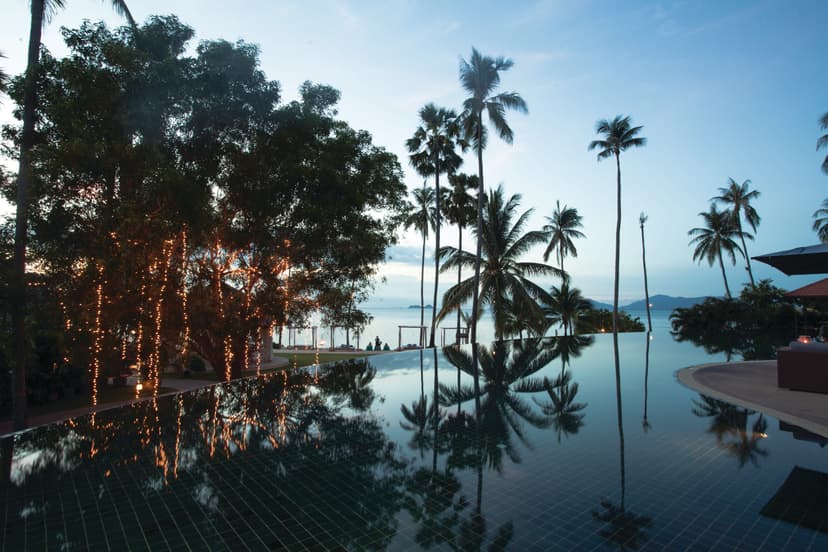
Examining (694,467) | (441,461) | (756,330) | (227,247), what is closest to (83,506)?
(441,461)

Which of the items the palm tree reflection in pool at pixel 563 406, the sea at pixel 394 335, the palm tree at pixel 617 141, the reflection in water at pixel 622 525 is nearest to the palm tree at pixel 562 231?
the sea at pixel 394 335

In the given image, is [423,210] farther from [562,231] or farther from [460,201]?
[562,231]

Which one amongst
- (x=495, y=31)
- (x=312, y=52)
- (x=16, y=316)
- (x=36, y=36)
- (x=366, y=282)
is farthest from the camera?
(x=495, y=31)

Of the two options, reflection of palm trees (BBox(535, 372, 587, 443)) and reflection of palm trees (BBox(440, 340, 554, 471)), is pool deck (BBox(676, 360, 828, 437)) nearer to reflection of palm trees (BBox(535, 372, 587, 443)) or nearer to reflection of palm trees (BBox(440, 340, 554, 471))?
reflection of palm trees (BBox(535, 372, 587, 443))

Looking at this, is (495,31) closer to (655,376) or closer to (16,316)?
→ (655,376)

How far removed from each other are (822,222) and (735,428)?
1346 inches

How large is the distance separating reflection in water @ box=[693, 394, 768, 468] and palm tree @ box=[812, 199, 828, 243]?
3103 cm

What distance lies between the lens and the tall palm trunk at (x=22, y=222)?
6.41 m

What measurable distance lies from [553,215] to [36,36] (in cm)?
2391

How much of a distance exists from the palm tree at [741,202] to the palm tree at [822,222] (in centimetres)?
375

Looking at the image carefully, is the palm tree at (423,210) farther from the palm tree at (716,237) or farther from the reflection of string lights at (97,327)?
the palm tree at (716,237)

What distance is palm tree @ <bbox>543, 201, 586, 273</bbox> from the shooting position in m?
24.2

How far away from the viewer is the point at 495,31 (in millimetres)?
15445

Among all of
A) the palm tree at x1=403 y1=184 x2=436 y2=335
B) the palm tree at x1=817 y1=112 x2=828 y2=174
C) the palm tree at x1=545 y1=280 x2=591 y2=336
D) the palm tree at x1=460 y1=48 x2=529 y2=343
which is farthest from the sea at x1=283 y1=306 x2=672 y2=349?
the palm tree at x1=817 y1=112 x2=828 y2=174
